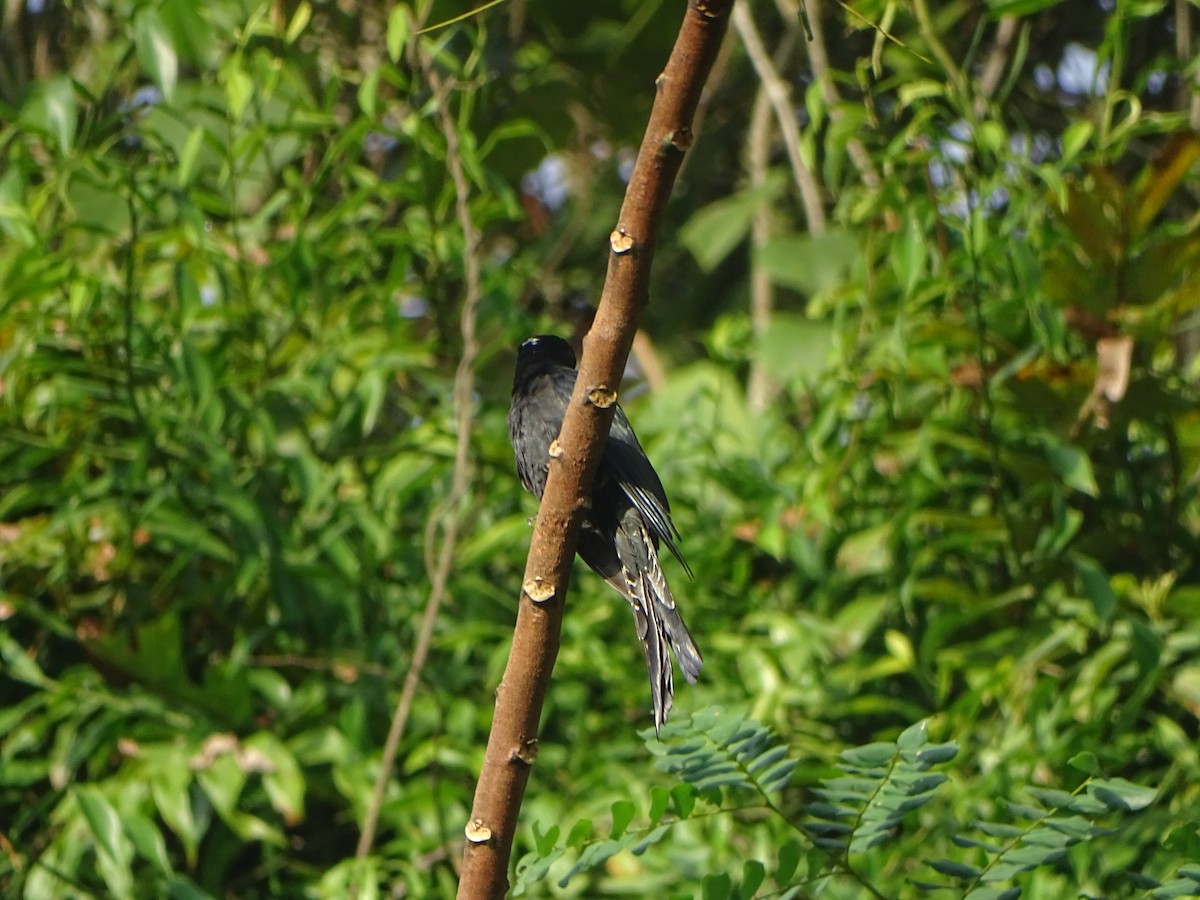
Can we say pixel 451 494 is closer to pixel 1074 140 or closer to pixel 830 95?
pixel 1074 140

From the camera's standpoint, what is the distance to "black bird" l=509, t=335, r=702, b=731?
7.82 feet

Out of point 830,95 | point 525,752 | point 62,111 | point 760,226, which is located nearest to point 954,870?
point 525,752

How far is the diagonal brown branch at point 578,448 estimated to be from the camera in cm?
157

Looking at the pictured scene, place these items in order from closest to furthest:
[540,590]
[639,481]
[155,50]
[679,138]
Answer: [679,138], [540,590], [639,481], [155,50]

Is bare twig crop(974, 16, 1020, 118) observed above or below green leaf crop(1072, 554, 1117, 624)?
above

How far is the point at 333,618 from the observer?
341 centimetres

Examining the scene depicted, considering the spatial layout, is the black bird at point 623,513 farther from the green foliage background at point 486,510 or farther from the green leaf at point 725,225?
the green leaf at point 725,225

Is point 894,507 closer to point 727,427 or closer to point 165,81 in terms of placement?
point 727,427

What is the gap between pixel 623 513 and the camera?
8.83 ft

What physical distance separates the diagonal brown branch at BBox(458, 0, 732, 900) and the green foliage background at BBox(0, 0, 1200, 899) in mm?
949

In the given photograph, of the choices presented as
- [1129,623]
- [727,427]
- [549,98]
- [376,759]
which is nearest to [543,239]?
[549,98]

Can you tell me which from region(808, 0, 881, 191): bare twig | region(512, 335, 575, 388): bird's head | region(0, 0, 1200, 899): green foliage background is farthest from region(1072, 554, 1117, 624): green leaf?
region(512, 335, 575, 388): bird's head

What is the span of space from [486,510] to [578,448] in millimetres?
2061

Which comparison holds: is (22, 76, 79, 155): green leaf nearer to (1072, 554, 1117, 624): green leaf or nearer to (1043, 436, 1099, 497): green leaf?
(1043, 436, 1099, 497): green leaf
